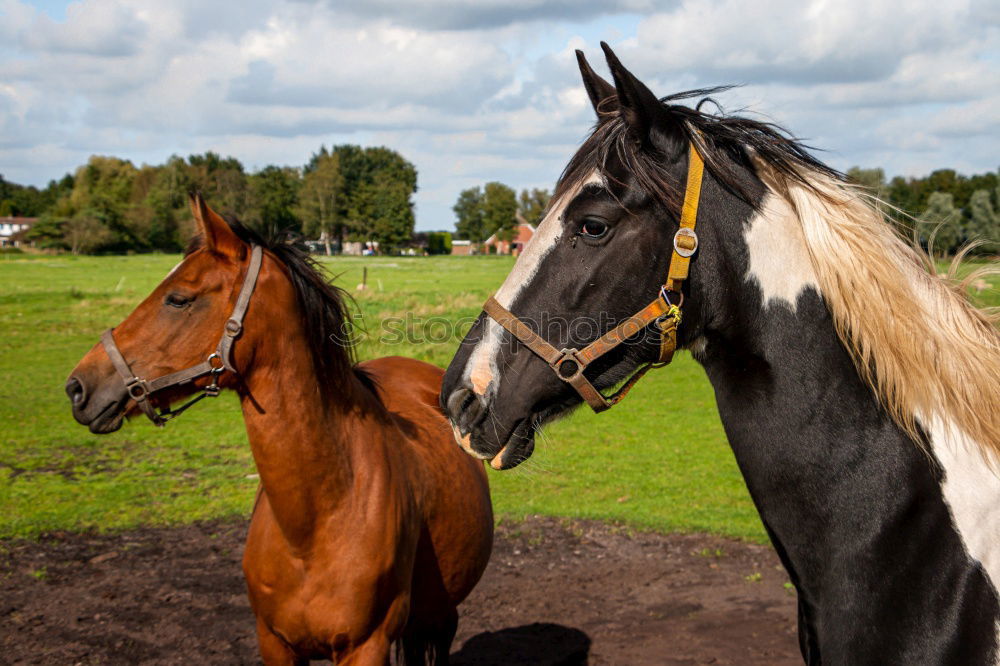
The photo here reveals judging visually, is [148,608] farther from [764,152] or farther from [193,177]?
[193,177]

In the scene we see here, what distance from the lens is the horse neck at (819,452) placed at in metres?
1.89

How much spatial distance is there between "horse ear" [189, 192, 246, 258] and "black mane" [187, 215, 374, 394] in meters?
0.09

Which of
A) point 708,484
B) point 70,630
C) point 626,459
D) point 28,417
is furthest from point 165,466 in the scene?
point 708,484

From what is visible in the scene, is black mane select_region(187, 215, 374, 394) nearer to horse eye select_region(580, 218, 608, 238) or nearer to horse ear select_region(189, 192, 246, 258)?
horse ear select_region(189, 192, 246, 258)

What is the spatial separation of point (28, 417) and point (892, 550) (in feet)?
41.1

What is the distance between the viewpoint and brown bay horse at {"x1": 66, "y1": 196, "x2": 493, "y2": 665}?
3.25 meters

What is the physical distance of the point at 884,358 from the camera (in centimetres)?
190

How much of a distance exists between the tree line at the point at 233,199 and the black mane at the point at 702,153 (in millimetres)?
52281

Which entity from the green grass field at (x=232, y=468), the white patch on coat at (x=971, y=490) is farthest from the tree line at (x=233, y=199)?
the white patch on coat at (x=971, y=490)

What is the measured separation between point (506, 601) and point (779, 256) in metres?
4.50

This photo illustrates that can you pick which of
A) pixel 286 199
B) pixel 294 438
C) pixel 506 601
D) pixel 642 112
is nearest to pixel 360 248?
pixel 286 199

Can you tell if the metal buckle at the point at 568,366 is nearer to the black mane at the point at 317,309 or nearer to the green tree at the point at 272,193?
the black mane at the point at 317,309

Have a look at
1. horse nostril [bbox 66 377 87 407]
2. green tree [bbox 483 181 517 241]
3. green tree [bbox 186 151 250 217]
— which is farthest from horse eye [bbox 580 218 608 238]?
green tree [bbox 483 181 517 241]

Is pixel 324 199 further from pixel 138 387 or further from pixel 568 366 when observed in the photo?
pixel 568 366
